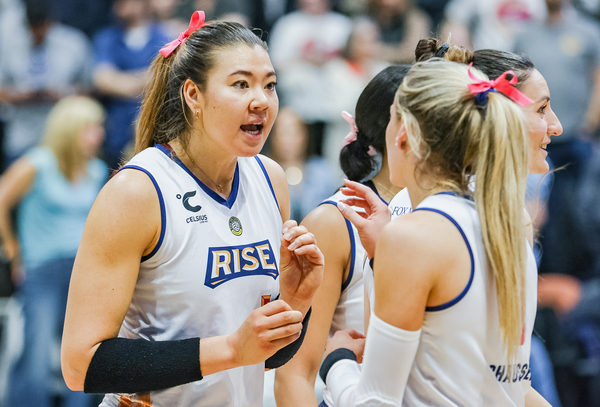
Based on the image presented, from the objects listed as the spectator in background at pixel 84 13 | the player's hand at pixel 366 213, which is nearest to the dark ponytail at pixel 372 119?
the player's hand at pixel 366 213

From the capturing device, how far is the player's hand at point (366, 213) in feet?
6.12

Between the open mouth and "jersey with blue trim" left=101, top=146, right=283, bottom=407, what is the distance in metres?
0.22

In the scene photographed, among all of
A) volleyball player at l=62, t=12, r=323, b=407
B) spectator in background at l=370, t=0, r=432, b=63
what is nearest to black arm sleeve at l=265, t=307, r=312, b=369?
volleyball player at l=62, t=12, r=323, b=407

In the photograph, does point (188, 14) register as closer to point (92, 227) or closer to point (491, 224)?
point (92, 227)

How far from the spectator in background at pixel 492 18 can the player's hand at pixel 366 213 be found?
5.23m

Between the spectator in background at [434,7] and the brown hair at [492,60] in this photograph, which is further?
the spectator in background at [434,7]

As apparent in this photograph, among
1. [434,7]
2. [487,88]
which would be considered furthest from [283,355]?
[434,7]

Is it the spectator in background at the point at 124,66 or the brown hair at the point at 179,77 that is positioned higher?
the brown hair at the point at 179,77

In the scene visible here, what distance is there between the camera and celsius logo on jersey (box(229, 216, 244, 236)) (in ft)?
6.56

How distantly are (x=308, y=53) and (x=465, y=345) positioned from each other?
18.2 ft

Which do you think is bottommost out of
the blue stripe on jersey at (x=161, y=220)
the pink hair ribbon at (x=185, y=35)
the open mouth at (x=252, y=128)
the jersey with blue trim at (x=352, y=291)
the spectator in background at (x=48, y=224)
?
the spectator in background at (x=48, y=224)

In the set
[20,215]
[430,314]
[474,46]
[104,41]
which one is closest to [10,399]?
[20,215]

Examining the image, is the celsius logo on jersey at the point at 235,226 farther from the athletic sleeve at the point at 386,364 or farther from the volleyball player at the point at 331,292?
the athletic sleeve at the point at 386,364

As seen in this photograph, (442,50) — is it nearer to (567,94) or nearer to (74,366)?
(74,366)
